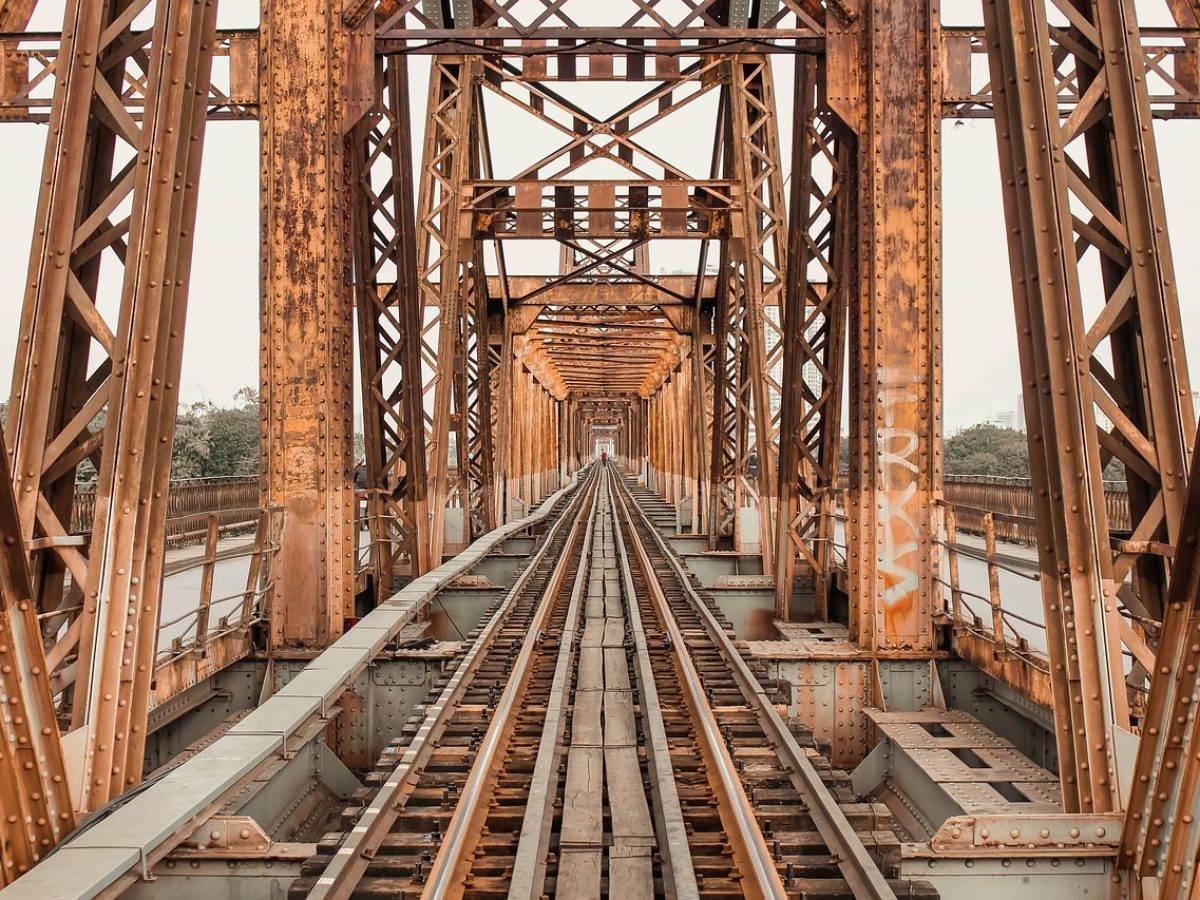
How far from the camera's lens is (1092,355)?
4.32 metres

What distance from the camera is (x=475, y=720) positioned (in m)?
6.58

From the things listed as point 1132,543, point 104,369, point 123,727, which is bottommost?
point 123,727

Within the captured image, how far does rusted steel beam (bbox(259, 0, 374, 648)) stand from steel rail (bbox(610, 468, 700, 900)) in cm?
283

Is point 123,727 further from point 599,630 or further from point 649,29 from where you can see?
point 649,29

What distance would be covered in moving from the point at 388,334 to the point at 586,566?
269 inches

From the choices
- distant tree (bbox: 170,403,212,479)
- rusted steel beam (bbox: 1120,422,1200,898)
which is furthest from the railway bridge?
distant tree (bbox: 170,403,212,479)

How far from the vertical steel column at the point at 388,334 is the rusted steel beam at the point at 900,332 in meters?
4.74

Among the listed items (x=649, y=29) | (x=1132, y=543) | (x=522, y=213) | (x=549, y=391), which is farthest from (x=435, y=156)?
(x=549, y=391)

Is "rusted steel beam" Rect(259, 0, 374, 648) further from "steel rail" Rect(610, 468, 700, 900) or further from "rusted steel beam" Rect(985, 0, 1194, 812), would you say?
"rusted steel beam" Rect(985, 0, 1194, 812)

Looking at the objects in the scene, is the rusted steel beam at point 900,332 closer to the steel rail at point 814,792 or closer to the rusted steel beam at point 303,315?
the steel rail at point 814,792

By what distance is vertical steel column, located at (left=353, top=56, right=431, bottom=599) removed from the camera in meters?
9.46

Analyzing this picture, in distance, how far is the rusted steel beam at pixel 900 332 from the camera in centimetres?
796

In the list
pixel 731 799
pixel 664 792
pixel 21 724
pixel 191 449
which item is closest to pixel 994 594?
pixel 731 799

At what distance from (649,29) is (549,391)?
38.6m
